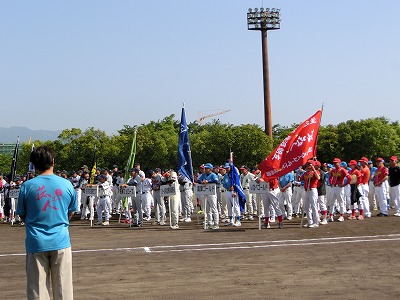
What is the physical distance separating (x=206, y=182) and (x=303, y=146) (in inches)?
141

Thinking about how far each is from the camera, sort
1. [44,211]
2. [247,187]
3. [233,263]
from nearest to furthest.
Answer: [44,211] < [233,263] < [247,187]

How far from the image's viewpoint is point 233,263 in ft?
46.8

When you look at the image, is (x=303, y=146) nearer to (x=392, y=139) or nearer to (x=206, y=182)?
(x=206, y=182)

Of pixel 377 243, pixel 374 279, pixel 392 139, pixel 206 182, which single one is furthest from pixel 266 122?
pixel 374 279

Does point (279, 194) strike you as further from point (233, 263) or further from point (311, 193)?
point (233, 263)

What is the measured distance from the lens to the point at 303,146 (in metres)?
21.7

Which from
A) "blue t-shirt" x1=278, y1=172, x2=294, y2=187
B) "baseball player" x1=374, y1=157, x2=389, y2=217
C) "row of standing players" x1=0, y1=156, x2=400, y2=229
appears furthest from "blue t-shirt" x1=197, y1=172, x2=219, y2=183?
"baseball player" x1=374, y1=157, x2=389, y2=217

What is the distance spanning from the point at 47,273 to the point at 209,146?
187ft

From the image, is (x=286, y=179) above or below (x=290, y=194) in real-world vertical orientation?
above

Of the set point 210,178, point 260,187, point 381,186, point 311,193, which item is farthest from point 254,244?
point 381,186

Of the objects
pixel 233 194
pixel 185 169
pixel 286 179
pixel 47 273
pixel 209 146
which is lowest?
pixel 47 273

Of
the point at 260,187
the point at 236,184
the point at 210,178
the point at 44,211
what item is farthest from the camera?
the point at 236,184

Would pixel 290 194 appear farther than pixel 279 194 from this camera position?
Yes

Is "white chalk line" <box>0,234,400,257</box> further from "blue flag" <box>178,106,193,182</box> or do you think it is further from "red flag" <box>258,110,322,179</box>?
"blue flag" <box>178,106,193,182</box>
